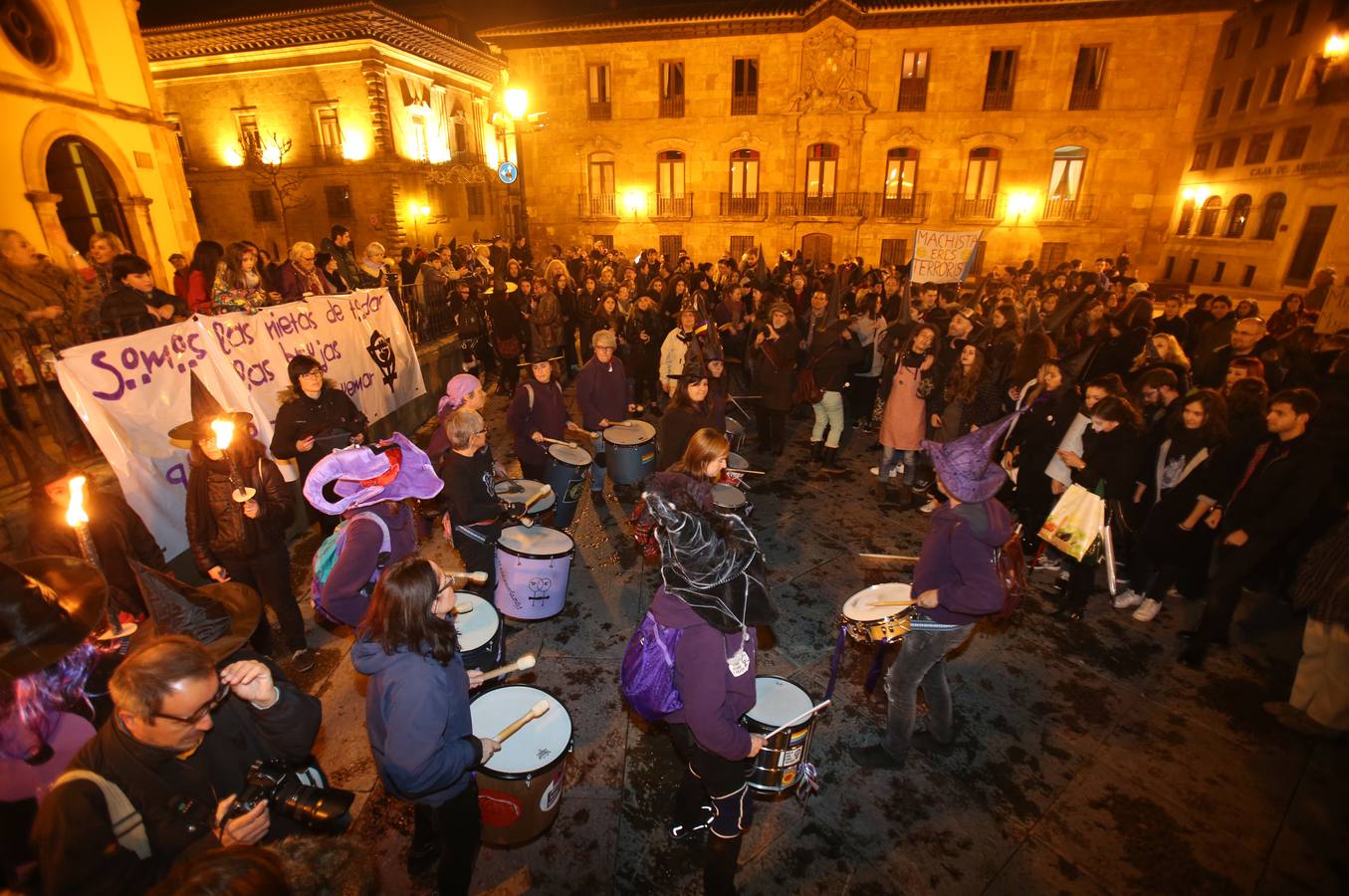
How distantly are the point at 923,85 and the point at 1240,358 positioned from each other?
74.7ft

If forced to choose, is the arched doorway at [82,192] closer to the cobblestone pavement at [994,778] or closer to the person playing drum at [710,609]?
the cobblestone pavement at [994,778]

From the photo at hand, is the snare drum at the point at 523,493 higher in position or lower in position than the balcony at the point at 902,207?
lower

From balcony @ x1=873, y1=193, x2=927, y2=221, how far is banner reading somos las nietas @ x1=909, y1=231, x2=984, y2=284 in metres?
16.0

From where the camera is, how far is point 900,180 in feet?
82.6

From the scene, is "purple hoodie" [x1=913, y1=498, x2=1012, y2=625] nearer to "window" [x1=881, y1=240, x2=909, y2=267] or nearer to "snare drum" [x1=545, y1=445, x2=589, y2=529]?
"snare drum" [x1=545, y1=445, x2=589, y2=529]

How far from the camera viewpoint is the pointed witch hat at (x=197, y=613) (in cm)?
252

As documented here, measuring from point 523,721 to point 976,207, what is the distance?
92.7 ft

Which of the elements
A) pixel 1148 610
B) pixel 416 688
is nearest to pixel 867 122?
pixel 1148 610

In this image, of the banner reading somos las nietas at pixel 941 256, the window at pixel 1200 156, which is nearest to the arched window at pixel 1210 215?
the window at pixel 1200 156

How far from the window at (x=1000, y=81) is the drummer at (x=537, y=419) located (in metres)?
25.9

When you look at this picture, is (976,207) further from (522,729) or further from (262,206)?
(262,206)

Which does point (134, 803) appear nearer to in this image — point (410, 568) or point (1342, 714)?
point (410, 568)

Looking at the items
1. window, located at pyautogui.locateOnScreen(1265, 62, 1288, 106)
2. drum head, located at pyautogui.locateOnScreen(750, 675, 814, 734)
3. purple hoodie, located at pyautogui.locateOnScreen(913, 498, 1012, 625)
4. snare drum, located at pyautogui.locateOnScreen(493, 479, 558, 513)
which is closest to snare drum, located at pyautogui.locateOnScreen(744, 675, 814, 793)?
drum head, located at pyautogui.locateOnScreen(750, 675, 814, 734)

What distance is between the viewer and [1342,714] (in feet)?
13.6
